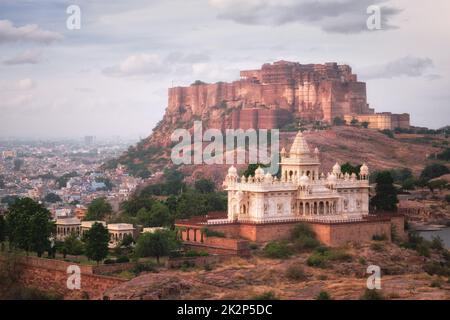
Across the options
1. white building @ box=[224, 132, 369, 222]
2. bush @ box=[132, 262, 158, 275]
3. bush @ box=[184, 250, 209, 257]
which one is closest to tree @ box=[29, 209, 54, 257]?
bush @ box=[132, 262, 158, 275]

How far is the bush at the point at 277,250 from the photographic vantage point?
180 ft

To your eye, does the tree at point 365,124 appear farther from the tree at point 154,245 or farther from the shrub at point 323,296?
the shrub at point 323,296

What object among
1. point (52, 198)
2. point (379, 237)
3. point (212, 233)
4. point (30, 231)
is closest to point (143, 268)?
point (212, 233)

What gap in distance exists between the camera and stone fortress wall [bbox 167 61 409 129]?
115 meters

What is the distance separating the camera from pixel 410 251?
59.8 meters

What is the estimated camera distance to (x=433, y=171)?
98.7 meters

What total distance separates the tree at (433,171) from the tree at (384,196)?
30479 mm

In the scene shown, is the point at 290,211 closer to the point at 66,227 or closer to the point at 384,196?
the point at 384,196

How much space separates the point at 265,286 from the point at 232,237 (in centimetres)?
653

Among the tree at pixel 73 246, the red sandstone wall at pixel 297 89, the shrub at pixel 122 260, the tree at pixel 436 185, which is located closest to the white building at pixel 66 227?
the tree at pixel 73 246

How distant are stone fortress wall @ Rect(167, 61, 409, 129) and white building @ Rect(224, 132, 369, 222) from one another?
167 ft

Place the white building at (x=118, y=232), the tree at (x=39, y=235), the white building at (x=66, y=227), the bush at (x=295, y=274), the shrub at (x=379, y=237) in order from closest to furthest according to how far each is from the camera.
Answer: the bush at (x=295, y=274), the tree at (x=39, y=235), the white building at (x=118, y=232), the shrub at (x=379, y=237), the white building at (x=66, y=227)
